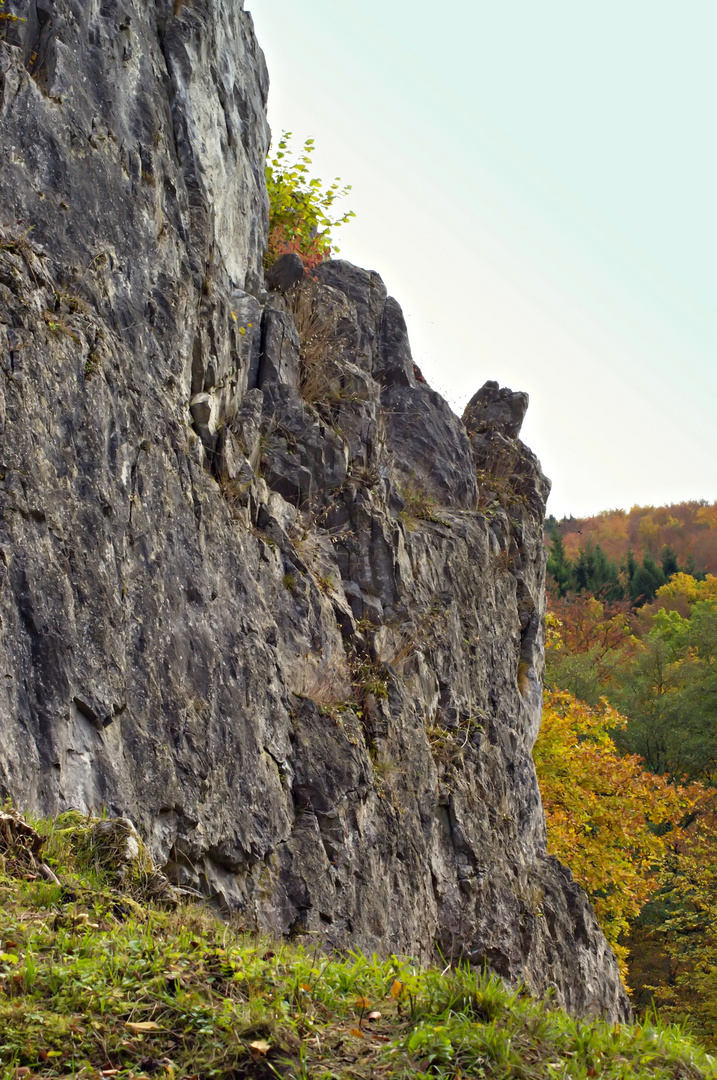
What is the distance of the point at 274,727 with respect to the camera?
28.2 feet

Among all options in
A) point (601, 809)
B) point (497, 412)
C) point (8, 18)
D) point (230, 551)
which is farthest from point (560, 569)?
point (8, 18)

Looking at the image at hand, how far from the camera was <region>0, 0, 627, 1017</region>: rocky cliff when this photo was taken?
21.7 ft

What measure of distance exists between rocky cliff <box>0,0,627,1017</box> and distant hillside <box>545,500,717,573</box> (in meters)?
66.0

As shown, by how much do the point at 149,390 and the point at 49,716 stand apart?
3.35 m

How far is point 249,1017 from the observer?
12.3 feet

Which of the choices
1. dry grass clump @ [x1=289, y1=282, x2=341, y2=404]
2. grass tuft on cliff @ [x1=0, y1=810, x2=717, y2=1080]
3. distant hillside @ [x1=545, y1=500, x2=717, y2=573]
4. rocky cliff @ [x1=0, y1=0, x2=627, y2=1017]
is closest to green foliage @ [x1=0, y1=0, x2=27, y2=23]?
rocky cliff @ [x1=0, y1=0, x2=627, y2=1017]

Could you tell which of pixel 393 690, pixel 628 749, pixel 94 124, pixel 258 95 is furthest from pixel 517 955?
pixel 628 749

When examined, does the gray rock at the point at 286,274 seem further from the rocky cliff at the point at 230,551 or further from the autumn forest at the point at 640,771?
the autumn forest at the point at 640,771

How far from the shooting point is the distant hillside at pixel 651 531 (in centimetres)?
8306

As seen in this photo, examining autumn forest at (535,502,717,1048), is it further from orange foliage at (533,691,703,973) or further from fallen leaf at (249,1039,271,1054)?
fallen leaf at (249,1039,271,1054)

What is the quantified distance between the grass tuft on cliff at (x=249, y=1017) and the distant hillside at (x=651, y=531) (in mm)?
74713

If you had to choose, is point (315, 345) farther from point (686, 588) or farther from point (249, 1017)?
point (686, 588)

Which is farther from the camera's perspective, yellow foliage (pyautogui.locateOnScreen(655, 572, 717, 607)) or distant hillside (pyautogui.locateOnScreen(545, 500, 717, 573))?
distant hillside (pyautogui.locateOnScreen(545, 500, 717, 573))

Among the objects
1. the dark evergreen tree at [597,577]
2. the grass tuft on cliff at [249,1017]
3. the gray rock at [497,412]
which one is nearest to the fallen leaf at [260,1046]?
the grass tuft on cliff at [249,1017]
